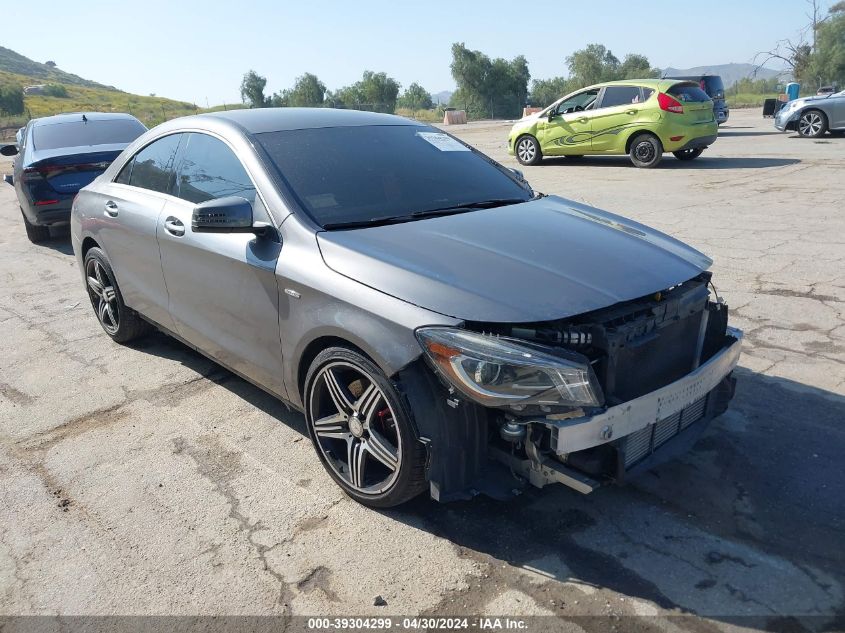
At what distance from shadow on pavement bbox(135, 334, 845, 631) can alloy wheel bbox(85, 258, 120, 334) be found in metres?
2.60

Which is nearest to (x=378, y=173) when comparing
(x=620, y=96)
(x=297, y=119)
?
(x=297, y=119)

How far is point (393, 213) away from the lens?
3342 mm

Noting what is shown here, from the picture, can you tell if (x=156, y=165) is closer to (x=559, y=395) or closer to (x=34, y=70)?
(x=559, y=395)

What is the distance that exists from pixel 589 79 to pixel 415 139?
79450mm

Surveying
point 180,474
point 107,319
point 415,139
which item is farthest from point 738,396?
point 107,319

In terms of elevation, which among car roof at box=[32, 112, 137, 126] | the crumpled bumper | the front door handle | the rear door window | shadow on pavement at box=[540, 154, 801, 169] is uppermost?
car roof at box=[32, 112, 137, 126]

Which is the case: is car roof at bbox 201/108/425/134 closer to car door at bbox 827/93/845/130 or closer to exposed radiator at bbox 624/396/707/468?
exposed radiator at bbox 624/396/707/468

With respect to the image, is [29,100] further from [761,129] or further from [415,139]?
[415,139]

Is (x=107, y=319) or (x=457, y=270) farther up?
(x=457, y=270)

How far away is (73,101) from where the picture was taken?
92.8 metres

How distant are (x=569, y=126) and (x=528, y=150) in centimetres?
129

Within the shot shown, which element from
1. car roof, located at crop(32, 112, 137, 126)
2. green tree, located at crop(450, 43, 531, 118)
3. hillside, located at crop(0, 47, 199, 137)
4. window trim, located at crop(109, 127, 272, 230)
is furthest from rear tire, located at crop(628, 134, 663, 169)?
green tree, located at crop(450, 43, 531, 118)

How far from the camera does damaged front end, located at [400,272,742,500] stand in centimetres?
240

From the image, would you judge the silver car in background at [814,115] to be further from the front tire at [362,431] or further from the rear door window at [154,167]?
the front tire at [362,431]
